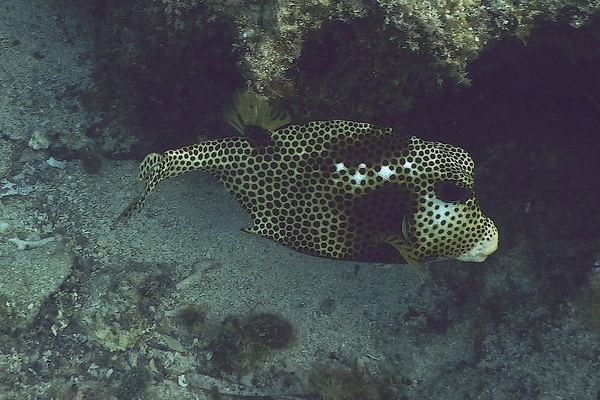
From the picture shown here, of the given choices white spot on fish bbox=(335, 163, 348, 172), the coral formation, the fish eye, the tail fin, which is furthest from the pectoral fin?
the tail fin

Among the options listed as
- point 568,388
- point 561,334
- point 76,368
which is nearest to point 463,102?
point 561,334

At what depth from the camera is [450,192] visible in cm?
360

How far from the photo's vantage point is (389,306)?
4652 mm

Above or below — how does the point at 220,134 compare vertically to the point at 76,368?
above

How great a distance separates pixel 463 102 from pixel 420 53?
1708 millimetres

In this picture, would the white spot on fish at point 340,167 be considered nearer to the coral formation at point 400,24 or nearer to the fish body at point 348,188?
the fish body at point 348,188

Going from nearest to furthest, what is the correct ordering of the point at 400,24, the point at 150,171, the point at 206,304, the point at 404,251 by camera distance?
the point at 400,24 < the point at 404,251 < the point at 150,171 < the point at 206,304

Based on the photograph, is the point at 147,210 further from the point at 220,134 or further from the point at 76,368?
the point at 76,368

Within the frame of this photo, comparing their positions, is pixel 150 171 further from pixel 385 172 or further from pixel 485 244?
pixel 485 244

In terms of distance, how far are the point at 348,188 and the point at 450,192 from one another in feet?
2.44

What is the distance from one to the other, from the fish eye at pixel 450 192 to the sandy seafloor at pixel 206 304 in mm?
1327

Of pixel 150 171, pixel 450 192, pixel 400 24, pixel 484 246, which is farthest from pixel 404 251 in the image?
pixel 150 171

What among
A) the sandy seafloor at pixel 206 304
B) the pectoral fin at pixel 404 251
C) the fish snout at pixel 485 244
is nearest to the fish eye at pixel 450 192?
the fish snout at pixel 485 244

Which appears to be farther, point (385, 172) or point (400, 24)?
point (385, 172)
